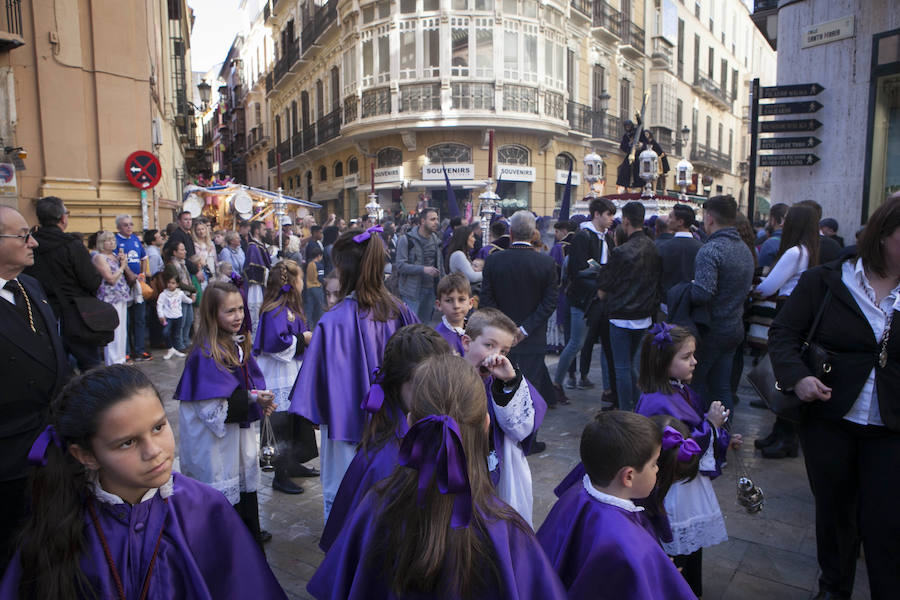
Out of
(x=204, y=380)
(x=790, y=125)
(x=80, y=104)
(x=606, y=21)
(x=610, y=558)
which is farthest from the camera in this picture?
(x=606, y=21)

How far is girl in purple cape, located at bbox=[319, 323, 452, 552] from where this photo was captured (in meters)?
2.15

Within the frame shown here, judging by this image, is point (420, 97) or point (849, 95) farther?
point (420, 97)

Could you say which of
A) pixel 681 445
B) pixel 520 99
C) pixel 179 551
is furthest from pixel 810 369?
pixel 520 99

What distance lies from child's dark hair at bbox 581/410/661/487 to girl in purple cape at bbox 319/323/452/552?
2.11 feet

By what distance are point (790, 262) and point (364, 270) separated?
354 centimetres

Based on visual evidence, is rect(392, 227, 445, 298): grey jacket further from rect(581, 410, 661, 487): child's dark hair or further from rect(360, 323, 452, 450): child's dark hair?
rect(581, 410, 661, 487): child's dark hair

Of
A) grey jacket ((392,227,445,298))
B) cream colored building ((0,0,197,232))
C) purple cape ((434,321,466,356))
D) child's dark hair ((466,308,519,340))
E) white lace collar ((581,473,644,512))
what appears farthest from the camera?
cream colored building ((0,0,197,232))

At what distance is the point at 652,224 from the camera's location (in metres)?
8.54

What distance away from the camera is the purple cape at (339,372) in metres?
3.03

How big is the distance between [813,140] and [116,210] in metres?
11.5

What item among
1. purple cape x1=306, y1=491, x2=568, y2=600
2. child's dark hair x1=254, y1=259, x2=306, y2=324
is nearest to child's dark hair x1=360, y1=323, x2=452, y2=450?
purple cape x1=306, y1=491, x2=568, y2=600

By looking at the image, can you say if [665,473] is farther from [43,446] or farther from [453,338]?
[43,446]

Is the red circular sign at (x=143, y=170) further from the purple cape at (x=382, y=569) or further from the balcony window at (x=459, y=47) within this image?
the balcony window at (x=459, y=47)

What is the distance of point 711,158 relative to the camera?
125 feet
